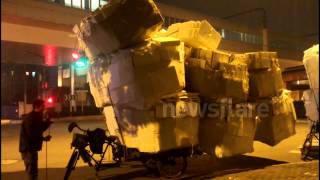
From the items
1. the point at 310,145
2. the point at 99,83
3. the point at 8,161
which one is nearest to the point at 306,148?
the point at 310,145

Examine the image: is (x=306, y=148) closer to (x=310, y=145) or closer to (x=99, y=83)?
(x=310, y=145)

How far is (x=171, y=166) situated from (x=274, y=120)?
2814 mm

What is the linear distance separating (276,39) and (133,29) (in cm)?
5549

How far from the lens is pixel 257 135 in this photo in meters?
11.8

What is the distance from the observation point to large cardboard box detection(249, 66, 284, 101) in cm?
1140

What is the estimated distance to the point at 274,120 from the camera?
11.5m

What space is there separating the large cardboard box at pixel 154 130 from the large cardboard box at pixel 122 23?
1228mm

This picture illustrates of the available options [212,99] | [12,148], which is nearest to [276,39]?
[12,148]

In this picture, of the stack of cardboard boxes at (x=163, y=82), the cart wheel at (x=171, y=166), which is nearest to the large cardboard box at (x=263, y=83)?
the stack of cardboard boxes at (x=163, y=82)

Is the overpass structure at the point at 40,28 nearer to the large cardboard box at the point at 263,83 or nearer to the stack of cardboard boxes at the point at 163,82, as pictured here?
the large cardboard box at the point at 263,83

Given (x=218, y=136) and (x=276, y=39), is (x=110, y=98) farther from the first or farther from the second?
(x=276, y=39)

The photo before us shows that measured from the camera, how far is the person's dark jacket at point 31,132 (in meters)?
8.53

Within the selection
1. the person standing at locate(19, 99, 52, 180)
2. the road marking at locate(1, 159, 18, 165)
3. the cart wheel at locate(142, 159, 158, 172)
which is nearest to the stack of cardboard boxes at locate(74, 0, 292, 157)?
the cart wheel at locate(142, 159, 158, 172)

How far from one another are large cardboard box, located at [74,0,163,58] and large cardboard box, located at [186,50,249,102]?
1299 mm
